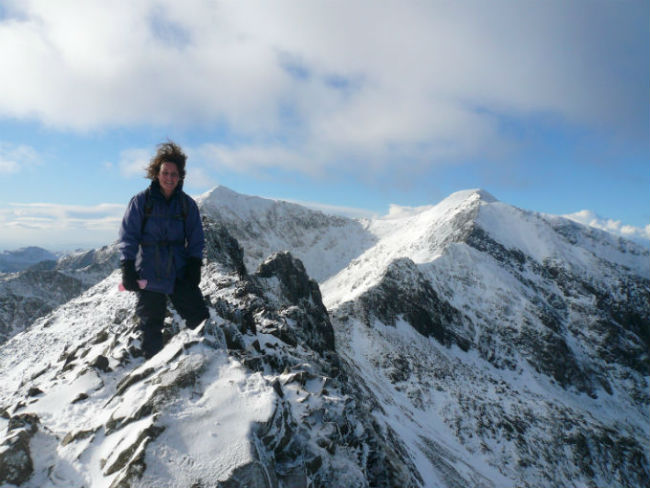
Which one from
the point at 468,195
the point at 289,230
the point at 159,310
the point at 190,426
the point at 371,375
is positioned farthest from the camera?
the point at 289,230

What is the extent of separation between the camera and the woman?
7.43 meters

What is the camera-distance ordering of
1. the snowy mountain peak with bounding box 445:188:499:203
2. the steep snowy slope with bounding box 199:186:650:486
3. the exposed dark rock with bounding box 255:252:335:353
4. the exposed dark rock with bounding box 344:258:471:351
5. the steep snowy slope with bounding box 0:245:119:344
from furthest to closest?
the snowy mountain peak with bounding box 445:188:499:203 < the steep snowy slope with bounding box 0:245:119:344 < the exposed dark rock with bounding box 344:258:471:351 < the exposed dark rock with bounding box 255:252:335:353 < the steep snowy slope with bounding box 199:186:650:486

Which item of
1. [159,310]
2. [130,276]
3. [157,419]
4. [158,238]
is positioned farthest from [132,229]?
[157,419]

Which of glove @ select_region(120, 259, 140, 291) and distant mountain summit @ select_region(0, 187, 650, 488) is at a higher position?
glove @ select_region(120, 259, 140, 291)

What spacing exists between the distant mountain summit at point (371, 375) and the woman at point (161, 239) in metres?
1.24

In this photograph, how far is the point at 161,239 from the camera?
7.64 meters

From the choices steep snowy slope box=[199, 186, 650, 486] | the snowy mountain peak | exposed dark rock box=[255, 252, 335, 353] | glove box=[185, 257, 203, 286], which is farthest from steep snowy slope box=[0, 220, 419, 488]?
the snowy mountain peak

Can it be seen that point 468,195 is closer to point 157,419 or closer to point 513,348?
point 513,348

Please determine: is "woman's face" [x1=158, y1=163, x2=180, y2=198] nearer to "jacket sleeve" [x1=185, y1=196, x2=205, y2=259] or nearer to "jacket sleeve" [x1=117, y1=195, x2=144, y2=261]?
"jacket sleeve" [x1=185, y1=196, x2=205, y2=259]

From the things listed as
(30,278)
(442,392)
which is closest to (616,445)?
(442,392)

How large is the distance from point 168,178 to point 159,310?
335 cm

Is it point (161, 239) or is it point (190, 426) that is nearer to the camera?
point (190, 426)

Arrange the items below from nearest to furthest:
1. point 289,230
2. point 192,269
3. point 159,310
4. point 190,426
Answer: point 190,426, point 192,269, point 159,310, point 289,230

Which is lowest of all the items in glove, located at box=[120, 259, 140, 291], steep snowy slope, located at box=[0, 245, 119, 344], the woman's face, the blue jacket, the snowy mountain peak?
steep snowy slope, located at box=[0, 245, 119, 344]
